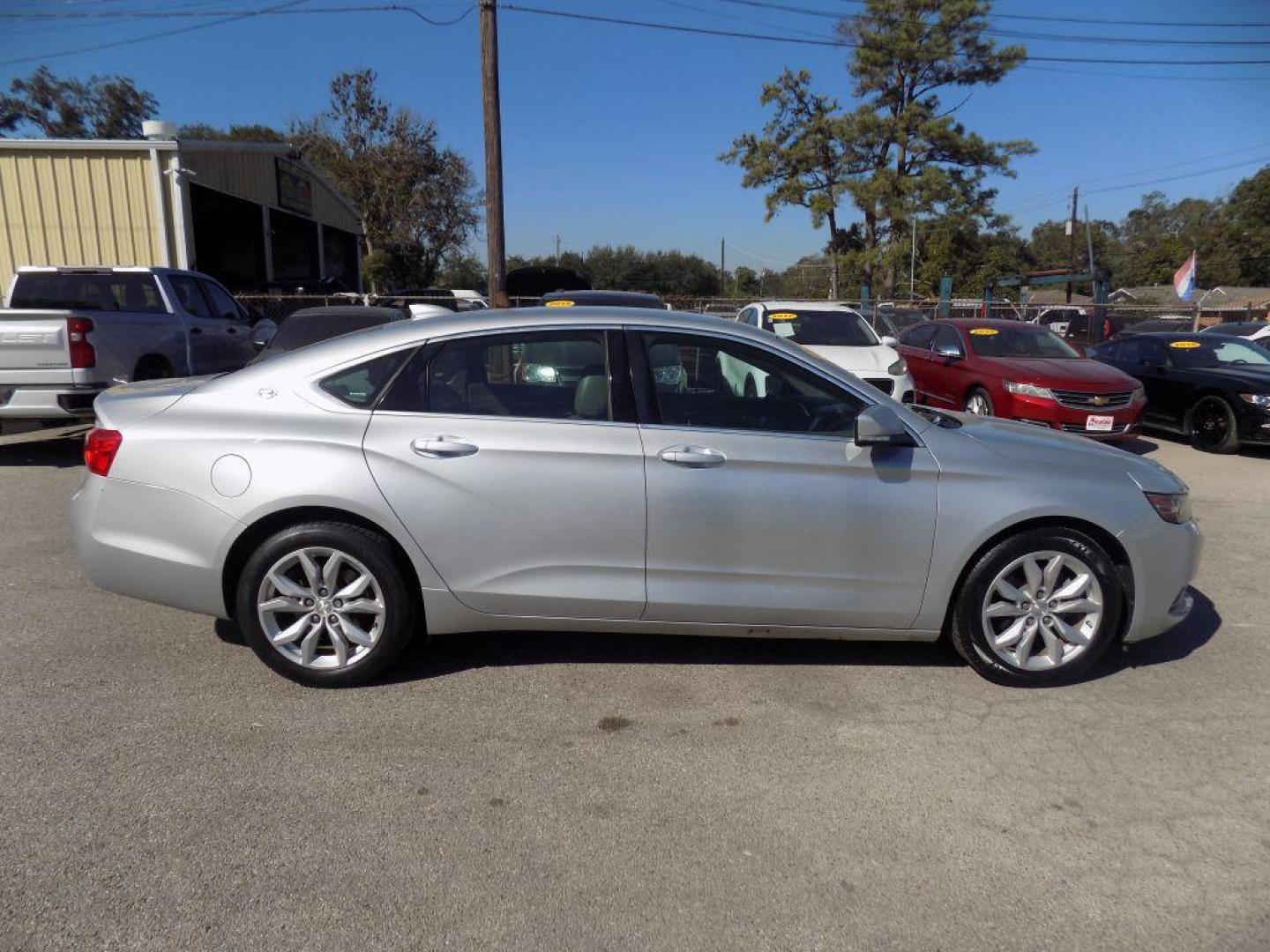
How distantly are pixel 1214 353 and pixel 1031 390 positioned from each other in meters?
3.54

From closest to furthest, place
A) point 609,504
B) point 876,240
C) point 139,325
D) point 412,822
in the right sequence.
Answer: point 412,822, point 609,504, point 139,325, point 876,240

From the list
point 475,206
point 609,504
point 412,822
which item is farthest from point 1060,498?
point 475,206

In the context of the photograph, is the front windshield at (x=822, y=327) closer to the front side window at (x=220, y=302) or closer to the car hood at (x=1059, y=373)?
the car hood at (x=1059, y=373)

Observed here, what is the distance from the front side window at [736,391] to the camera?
3838 mm

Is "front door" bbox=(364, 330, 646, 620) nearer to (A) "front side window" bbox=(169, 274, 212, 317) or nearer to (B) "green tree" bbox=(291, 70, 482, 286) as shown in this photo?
(A) "front side window" bbox=(169, 274, 212, 317)

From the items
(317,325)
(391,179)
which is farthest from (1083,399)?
(391,179)

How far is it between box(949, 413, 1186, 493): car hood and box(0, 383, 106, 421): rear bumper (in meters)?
7.81

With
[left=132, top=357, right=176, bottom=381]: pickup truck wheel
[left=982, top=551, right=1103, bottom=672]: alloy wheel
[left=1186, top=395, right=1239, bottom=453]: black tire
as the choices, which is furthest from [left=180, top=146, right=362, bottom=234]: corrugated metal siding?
[left=982, top=551, right=1103, bottom=672]: alloy wheel

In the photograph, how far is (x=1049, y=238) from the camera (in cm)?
10006

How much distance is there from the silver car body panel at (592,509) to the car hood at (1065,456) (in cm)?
4

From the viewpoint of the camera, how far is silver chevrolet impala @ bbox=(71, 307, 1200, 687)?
370 cm

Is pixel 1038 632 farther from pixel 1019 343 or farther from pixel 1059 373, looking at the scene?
pixel 1019 343

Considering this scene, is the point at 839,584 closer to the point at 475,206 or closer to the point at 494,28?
the point at 494,28

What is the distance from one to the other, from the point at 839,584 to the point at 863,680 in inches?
21.4
